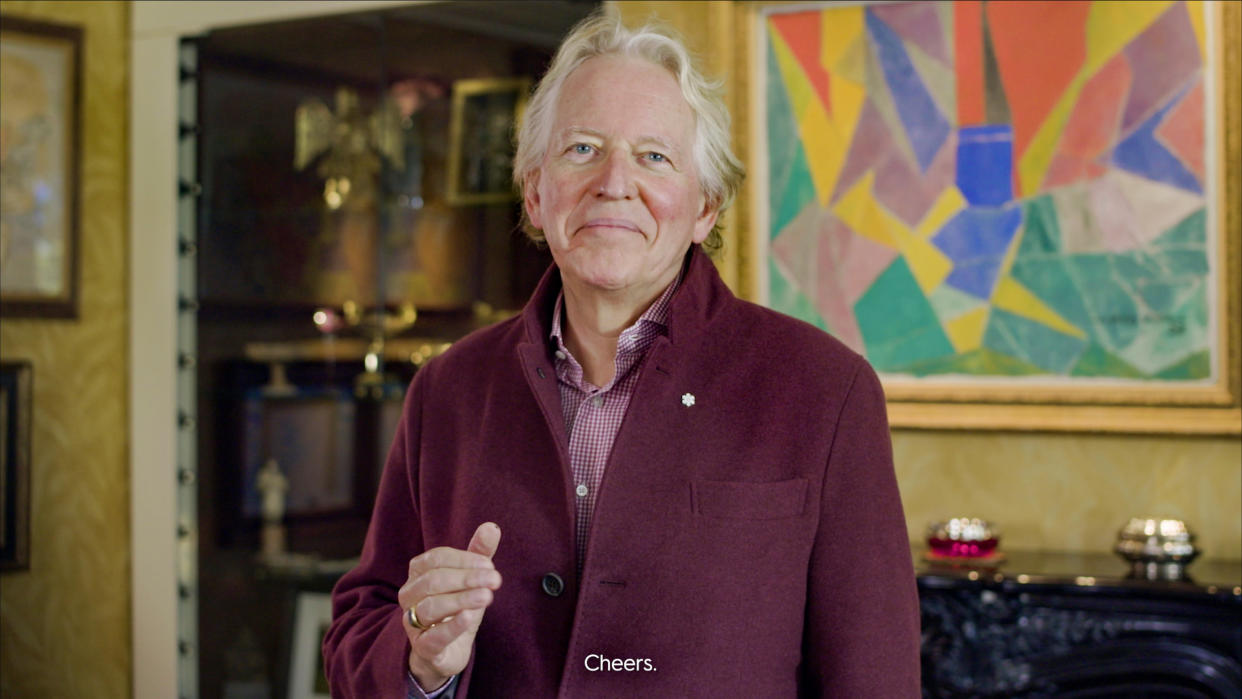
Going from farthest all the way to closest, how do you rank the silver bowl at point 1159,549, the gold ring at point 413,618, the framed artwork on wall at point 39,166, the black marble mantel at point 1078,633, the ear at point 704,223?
the framed artwork on wall at point 39,166, the silver bowl at point 1159,549, the black marble mantel at point 1078,633, the ear at point 704,223, the gold ring at point 413,618

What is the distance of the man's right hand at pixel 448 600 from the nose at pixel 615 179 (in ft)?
1.33

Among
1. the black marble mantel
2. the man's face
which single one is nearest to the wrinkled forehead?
the man's face

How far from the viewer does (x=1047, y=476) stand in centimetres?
279

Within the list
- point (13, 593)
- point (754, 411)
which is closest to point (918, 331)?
point (754, 411)

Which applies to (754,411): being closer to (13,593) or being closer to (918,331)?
(918,331)

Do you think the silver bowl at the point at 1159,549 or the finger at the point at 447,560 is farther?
the silver bowl at the point at 1159,549

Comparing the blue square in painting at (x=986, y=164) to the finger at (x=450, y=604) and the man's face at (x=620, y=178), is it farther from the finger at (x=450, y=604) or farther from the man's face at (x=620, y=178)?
the finger at (x=450, y=604)

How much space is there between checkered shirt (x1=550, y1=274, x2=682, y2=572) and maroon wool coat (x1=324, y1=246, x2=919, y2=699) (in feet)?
0.07

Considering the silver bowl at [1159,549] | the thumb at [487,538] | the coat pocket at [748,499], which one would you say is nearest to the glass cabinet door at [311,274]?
the silver bowl at [1159,549]

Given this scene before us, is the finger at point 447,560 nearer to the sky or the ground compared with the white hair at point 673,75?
nearer to the ground

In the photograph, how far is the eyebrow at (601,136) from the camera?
5.02ft

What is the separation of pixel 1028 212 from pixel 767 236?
0.58 m

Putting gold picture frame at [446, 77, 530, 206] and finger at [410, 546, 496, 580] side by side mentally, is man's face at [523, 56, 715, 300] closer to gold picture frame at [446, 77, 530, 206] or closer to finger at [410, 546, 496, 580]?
finger at [410, 546, 496, 580]

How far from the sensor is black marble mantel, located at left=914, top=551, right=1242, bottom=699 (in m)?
2.33
